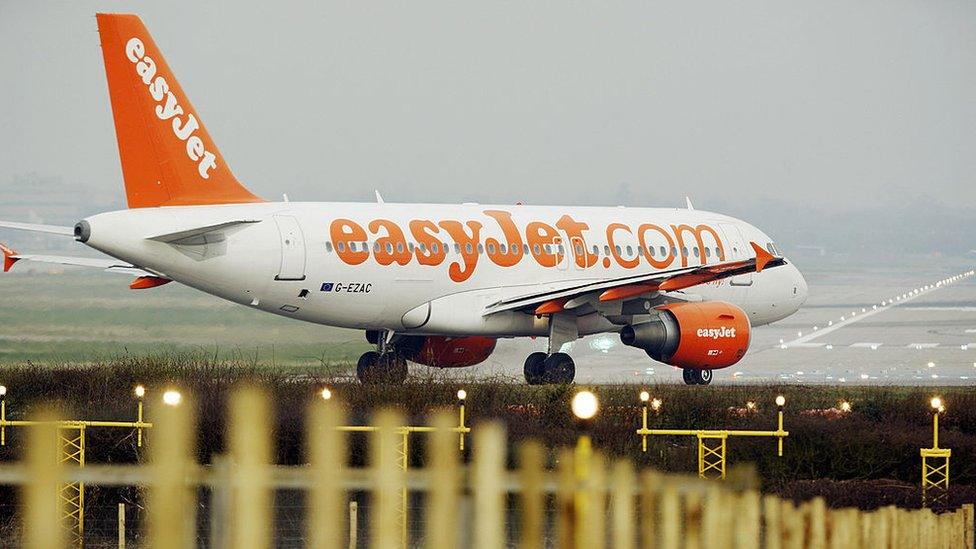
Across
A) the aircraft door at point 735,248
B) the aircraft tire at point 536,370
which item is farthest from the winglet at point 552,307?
the aircraft door at point 735,248

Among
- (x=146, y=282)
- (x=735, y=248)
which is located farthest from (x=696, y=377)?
(x=146, y=282)

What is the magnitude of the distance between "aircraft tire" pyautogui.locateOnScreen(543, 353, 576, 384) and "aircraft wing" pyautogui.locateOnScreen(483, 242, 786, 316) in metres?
0.93

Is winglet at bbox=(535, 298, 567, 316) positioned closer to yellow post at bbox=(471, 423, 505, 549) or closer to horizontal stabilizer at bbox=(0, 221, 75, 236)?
horizontal stabilizer at bbox=(0, 221, 75, 236)

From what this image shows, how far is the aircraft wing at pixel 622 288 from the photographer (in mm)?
33875

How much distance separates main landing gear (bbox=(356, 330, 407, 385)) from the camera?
115 ft

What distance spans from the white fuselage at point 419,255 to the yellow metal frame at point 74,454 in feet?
27.8

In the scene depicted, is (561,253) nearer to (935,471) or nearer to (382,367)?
(382,367)

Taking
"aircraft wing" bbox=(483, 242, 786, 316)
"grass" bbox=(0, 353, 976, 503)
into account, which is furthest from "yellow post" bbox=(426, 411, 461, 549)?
"aircraft wing" bbox=(483, 242, 786, 316)

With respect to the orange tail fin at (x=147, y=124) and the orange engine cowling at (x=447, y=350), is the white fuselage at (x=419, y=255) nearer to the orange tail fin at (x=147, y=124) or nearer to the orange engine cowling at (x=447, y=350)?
the orange tail fin at (x=147, y=124)

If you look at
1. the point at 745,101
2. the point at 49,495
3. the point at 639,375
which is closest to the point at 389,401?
the point at 639,375

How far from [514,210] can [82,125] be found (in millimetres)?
65246

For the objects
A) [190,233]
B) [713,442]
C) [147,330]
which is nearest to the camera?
[713,442]

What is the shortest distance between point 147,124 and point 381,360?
745cm

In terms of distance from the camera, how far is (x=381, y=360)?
36.9 meters
